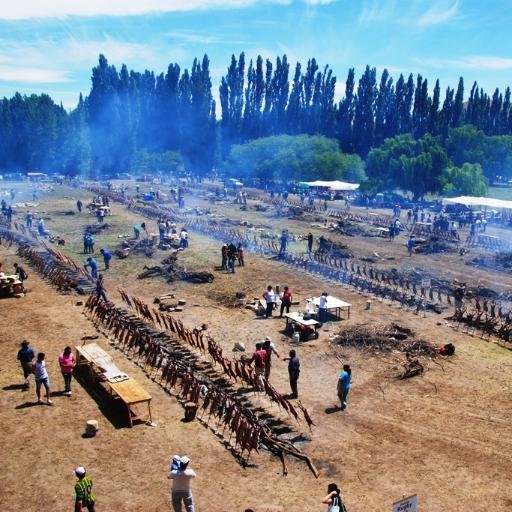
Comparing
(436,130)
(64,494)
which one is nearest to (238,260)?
(64,494)

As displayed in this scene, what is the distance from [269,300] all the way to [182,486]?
39.7ft

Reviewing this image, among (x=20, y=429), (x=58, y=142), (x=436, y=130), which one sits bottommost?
(x=20, y=429)

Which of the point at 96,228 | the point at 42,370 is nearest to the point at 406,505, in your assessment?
the point at 42,370

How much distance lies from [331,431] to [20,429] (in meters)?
7.08

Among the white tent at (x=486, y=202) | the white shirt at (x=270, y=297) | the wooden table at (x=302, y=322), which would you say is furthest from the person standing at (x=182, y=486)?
the white tent at (x=486, y=202)

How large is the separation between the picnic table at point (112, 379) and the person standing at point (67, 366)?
784mm

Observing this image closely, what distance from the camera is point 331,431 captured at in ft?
41.2

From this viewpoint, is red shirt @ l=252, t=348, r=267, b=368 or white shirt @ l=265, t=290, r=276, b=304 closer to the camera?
red shirt @ l=252, t=348, r=267, b=368

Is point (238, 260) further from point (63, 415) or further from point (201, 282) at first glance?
point (63, 415)

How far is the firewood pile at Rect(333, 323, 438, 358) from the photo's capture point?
57.1 feet

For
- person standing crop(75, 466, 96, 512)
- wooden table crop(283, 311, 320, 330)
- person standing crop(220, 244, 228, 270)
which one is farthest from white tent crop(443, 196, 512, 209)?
person standing crop(75, 466, 96, 512)

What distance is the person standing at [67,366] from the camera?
1369 centimetres

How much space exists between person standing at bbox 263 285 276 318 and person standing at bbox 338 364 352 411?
745cm

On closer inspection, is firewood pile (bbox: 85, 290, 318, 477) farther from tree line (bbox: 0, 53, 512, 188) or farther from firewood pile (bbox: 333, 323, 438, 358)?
tree line (bbox: 0, 53, 512, 188)
